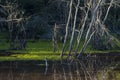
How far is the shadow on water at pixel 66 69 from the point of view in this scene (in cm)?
2327

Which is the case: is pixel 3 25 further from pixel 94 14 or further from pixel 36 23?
pixel 94 14

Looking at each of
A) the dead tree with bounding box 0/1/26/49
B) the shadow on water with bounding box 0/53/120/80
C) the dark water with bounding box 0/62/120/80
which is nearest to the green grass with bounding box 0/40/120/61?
the dead tree with bounding box 0/1/26/49

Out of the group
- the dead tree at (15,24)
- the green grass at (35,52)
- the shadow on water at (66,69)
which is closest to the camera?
the shadow on water at (66,69)

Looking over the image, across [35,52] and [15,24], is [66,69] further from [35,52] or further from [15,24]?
[15,24]

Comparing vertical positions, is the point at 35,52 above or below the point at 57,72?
below

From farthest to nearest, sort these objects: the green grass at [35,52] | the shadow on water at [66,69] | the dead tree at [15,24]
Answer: the dead tree at [15,24] < the green grass at [35,52] < the shadow on water at [66,69]

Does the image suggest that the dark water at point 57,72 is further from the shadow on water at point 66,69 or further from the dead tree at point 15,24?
the dead tree at point 15,24

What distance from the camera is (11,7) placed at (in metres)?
35.5

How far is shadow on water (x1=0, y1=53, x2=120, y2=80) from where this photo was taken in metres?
23.3

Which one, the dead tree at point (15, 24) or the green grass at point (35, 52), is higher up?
the dead tree at point (15, 24)

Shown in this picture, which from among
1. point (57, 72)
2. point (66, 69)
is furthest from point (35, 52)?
point (57, 72)

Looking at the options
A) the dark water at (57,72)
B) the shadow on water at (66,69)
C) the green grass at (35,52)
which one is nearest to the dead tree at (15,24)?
the green grass at (35,52)

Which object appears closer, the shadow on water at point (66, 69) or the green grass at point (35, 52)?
the shadow on water at point (66, 69)

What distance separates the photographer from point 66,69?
25875 mm
